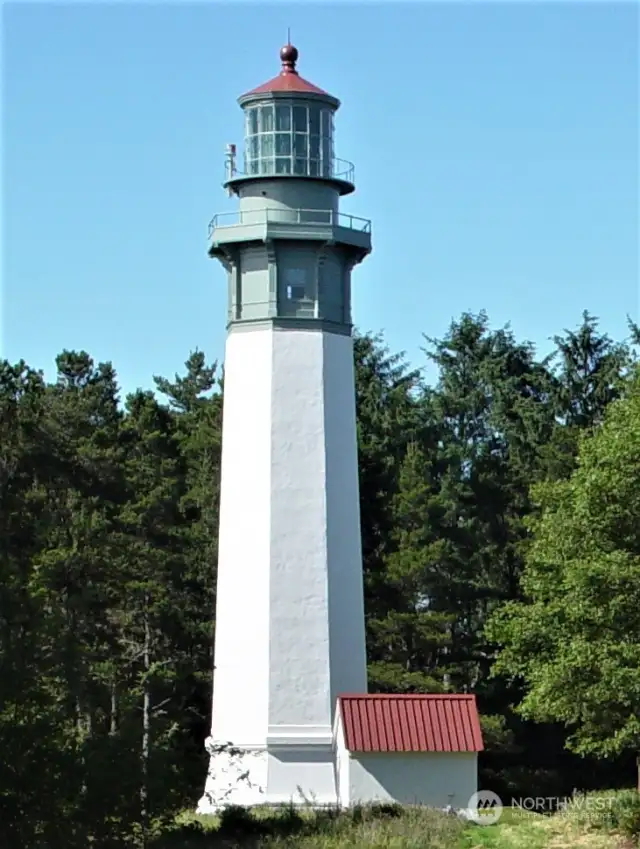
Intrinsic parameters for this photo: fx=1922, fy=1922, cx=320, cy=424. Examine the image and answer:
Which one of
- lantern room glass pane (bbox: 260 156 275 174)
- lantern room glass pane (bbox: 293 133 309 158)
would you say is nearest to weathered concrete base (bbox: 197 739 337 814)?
lantern room glass pane (bbox: 260 156 275 174)

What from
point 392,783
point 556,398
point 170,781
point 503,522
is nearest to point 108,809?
point 170,781

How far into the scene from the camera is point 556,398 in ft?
180

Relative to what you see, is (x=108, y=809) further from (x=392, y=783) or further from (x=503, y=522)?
(x=503, y=522)

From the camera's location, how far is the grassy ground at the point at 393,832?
28172 millimetres

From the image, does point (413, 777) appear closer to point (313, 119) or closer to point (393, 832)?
point (393, 832)

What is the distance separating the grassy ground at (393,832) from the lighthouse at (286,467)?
2.97 m

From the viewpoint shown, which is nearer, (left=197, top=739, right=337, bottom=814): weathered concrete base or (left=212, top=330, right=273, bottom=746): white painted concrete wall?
(left=197, top=739, right=337, bottom=814): weathered concrete base

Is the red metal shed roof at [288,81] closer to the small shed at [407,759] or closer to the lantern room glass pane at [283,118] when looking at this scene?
the lantern room glass pane at [283,118]

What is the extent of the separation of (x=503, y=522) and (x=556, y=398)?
5.01m

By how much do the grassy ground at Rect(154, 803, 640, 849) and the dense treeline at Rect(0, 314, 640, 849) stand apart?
4.29 feet

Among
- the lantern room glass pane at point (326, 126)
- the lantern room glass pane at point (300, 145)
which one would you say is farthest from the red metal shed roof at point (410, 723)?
the lantern room glass pane at point (326, 126)

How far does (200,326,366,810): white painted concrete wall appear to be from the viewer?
115ft

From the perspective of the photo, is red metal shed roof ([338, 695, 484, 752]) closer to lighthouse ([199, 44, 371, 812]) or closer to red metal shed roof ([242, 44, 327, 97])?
lighthouse ([199, 44, 371, 812])

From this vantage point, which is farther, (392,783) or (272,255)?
(272,255)
